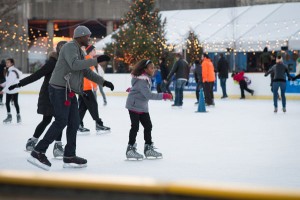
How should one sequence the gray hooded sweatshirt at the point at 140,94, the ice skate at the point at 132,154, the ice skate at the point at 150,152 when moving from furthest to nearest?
the ice skate at the point at 150,152, the ice skate at the point at 132,154, the gray hooded sweatshirt at the point at 140,94

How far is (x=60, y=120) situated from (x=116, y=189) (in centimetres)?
539

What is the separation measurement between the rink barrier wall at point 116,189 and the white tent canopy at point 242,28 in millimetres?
28326

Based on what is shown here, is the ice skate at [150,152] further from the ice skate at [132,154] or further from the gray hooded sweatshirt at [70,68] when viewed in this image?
the gray hooded sweatshirt at [70,68]

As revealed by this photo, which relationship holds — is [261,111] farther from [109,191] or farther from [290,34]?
[109,191]

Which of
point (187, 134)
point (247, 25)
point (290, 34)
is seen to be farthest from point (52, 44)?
point (187, 134)

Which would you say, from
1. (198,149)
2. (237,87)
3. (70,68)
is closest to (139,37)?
(237,87)

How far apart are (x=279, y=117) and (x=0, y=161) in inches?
Result: 350

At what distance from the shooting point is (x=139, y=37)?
33438mm

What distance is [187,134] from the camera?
11.6 metres

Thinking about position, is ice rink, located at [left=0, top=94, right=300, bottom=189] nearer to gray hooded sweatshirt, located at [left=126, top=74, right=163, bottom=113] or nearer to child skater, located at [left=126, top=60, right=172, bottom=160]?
child skater, located at [left=126, top=60, right=172, bottom=160]

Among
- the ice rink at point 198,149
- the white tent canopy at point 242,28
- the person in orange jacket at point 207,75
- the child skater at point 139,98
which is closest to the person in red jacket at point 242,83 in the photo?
the person in orange jacket at point 207,75

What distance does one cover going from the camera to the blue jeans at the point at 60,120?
711cm

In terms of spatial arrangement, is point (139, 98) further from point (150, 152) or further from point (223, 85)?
point (223, 85)

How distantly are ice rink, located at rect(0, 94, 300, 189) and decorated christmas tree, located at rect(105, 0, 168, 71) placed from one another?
682 inches
